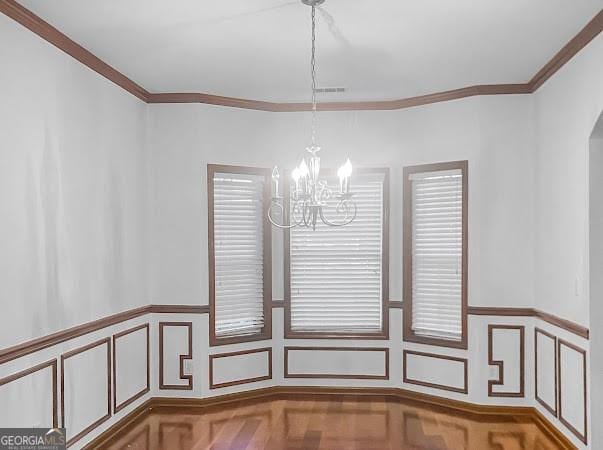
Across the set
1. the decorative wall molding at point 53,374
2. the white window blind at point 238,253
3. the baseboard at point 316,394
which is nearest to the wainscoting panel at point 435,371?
the baseboard at point 316,394

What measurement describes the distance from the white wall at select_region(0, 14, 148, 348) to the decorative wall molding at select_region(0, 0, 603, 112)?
0.24ft

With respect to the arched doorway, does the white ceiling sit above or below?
above

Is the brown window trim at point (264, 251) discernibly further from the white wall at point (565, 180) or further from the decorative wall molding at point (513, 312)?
the white wall at point (565, 180)

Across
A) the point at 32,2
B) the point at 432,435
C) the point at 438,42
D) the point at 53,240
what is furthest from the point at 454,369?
the point at 32,2

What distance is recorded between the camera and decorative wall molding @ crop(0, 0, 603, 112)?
13.7 ft

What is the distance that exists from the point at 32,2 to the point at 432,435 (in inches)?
167

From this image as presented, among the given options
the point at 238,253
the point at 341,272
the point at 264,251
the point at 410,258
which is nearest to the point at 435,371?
the point at 410,258

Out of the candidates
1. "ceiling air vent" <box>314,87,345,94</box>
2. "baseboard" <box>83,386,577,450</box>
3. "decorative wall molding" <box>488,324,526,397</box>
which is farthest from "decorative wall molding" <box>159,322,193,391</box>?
"decorative wall molding" <box>488,324,526,397</box>

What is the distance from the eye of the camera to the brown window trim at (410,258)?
624 centimetres

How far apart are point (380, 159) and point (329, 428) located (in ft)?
8.82

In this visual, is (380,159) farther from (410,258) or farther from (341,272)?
(341,272)

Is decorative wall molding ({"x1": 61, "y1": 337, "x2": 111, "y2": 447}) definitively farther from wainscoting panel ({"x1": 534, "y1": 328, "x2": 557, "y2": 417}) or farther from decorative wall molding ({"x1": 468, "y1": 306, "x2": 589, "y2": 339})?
wainscoting panel ({"x1": 534, "y1": 328, "x2": 557, "y2": 417})

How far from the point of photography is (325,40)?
188 inches

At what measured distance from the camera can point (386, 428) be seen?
562 cm
